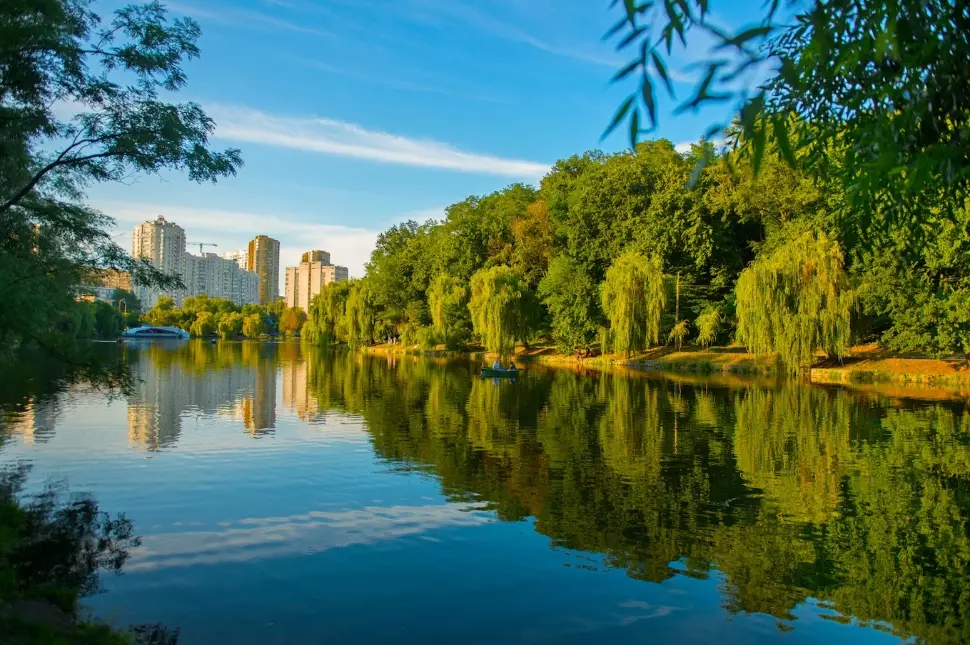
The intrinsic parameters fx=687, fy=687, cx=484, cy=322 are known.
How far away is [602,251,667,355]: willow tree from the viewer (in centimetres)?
4131

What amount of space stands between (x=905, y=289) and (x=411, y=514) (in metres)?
31.2

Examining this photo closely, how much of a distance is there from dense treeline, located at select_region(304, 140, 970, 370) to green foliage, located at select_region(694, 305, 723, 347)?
0.10 metres

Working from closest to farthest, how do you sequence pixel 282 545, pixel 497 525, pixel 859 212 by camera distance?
pixel 859 212, pixel 282 545, pixel 497 525

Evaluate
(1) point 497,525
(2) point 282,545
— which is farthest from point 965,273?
(2) point 282,545

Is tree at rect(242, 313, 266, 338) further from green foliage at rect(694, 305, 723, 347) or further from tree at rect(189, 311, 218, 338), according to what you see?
green foliage at rect(694, 305, 723, 347)

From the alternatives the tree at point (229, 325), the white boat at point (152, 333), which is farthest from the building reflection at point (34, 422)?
the tree at point (229, 325)

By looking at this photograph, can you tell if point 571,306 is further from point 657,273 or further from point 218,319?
point 218,319

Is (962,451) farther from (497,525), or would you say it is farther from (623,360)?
(623,360)

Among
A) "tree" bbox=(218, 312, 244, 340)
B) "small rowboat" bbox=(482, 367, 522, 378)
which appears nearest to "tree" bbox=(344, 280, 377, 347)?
"small rowboat" bbox=(482, 367, 522, 378)

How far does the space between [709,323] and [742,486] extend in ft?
104

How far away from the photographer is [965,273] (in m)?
31.4

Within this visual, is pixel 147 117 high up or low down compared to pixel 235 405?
up

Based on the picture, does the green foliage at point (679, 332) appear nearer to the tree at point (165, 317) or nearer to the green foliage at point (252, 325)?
the green foliage at point (252, 325)

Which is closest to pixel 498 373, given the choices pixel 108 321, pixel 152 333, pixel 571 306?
pixel 571 306
